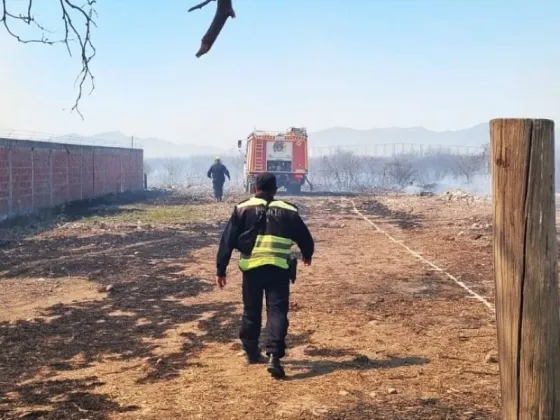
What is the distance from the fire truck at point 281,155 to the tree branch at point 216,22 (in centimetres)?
2419

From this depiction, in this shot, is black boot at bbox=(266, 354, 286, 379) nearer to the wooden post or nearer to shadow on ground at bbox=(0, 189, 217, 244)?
the wooden post

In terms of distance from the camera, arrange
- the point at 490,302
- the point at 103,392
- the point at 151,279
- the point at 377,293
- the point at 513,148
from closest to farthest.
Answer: the point at 513,148
the point at 103,392
the point at 490,302
the point at 377,293
the point at 151,279

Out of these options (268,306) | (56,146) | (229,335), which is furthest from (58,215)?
(268,306)

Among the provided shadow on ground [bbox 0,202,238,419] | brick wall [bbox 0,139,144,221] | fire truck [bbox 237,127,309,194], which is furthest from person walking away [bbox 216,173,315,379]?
fire truck [bbox 237,127,309,194]

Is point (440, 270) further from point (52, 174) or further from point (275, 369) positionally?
point (52, 174)

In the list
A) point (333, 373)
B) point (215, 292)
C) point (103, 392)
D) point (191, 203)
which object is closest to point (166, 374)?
point (103, 392)

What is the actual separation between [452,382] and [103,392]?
2.44m

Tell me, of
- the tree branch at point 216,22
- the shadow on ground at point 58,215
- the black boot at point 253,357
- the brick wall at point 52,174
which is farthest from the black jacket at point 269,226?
the brick wall at point 52,174

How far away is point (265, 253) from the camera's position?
4586mm

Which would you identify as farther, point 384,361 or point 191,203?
point 191,203

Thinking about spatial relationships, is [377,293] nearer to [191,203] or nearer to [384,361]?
[384,361]

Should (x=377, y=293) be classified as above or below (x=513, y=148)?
below

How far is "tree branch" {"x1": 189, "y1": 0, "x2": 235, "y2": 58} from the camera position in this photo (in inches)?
129

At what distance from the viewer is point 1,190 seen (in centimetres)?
1489
